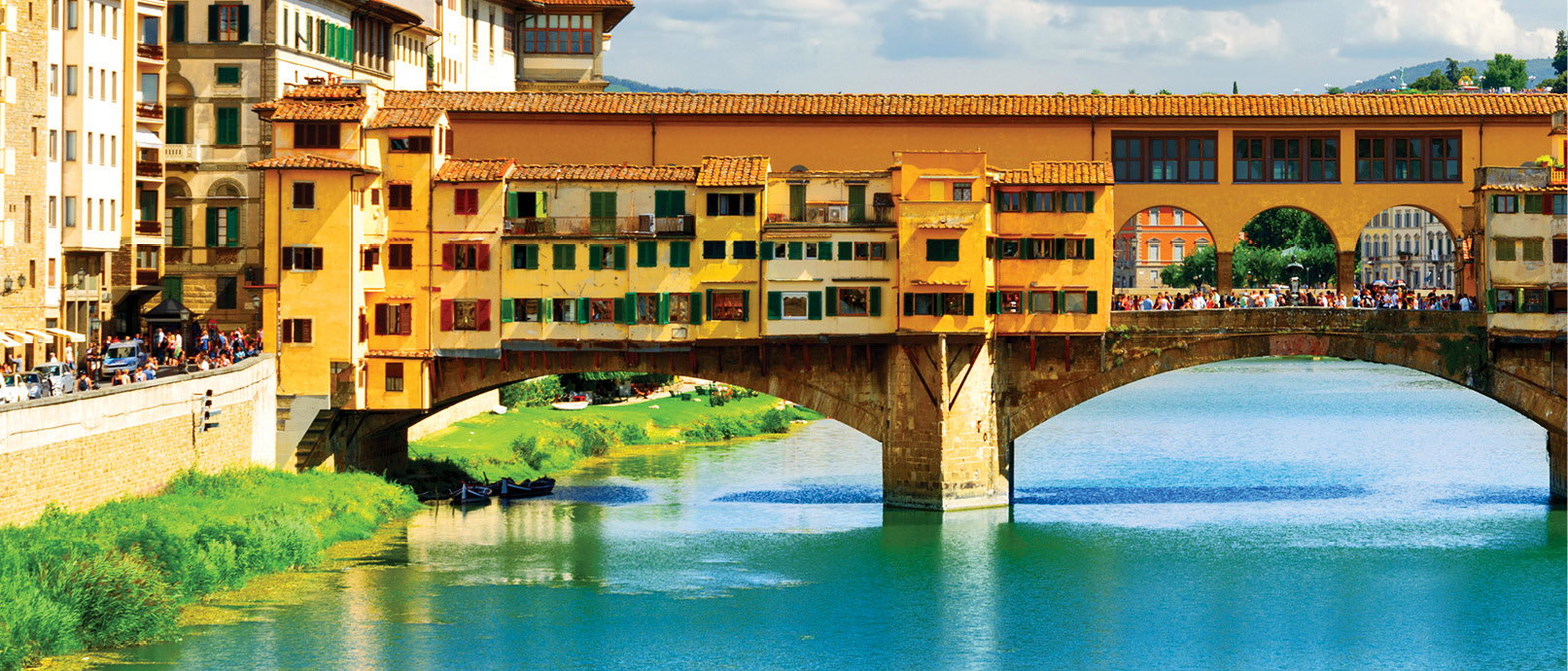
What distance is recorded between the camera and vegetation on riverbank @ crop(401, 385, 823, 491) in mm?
78750

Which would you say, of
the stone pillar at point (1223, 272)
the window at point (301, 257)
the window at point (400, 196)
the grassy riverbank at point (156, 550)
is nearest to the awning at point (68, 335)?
the window at point (301, 257)

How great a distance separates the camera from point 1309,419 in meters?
99.4

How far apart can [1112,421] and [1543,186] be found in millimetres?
35059

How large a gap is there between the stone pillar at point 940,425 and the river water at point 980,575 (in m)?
1.15

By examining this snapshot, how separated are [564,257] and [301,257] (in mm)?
8121

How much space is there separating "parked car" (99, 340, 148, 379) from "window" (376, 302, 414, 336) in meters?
7.31

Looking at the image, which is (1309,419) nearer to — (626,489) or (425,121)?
(626,489)

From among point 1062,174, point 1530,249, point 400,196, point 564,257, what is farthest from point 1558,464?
point 400,196

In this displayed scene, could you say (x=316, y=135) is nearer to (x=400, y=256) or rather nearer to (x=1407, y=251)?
(x=400, y=256)

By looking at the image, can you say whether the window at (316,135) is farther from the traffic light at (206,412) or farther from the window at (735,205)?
the window at (735,205)

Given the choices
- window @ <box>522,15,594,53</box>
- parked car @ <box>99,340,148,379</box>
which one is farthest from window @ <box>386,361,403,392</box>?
window @ <box>522,15,594,53</box>

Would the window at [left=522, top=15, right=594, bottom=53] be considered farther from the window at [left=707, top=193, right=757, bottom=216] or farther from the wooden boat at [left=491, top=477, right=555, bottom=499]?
the window at [left=707, top=193, right=757, bottom=216]

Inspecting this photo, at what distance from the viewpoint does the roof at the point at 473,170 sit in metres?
67.6

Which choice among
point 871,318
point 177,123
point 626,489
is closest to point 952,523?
point 871,318
